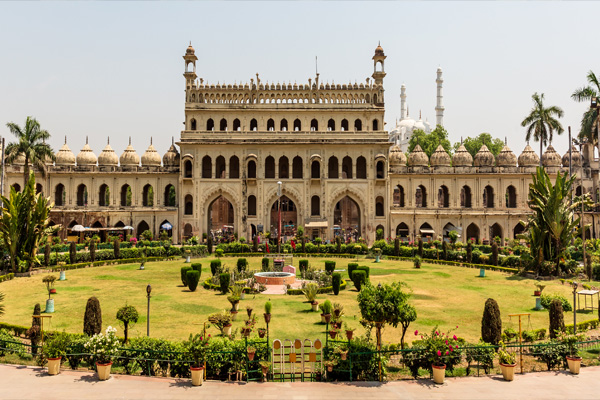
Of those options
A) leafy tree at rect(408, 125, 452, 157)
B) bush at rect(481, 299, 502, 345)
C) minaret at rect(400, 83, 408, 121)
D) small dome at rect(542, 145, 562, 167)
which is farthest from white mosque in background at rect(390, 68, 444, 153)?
bush at rect(481, 299, 502, 345)

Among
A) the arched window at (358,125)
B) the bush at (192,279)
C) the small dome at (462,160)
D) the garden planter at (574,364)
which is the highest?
the arched window at (358,125)

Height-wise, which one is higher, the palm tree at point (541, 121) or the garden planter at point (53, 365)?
the palm tree at point (541, 121)

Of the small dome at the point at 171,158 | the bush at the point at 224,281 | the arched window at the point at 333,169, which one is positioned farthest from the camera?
the small dome at the point at 171,158

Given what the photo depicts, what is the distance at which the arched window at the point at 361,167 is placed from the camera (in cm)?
4614

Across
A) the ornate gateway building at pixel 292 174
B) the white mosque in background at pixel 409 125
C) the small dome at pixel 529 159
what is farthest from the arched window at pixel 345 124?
the white mosque in background at pixel 409 125

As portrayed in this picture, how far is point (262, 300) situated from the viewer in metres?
22.1

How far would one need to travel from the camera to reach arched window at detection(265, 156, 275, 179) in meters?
46.9

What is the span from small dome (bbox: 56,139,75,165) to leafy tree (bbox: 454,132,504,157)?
50252mm

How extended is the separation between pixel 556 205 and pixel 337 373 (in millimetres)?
22944

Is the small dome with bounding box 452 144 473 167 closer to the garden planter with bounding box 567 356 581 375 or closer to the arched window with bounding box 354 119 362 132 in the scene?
the arched window with bounding box 354 119 362 132

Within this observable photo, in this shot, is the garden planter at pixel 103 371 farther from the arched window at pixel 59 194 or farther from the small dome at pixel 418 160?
the small dome at pixel 418 160

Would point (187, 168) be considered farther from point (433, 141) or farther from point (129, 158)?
point (433, 141)

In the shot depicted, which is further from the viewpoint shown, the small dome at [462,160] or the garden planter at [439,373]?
the small dome at [462,160]

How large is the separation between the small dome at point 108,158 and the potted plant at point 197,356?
132 feet
